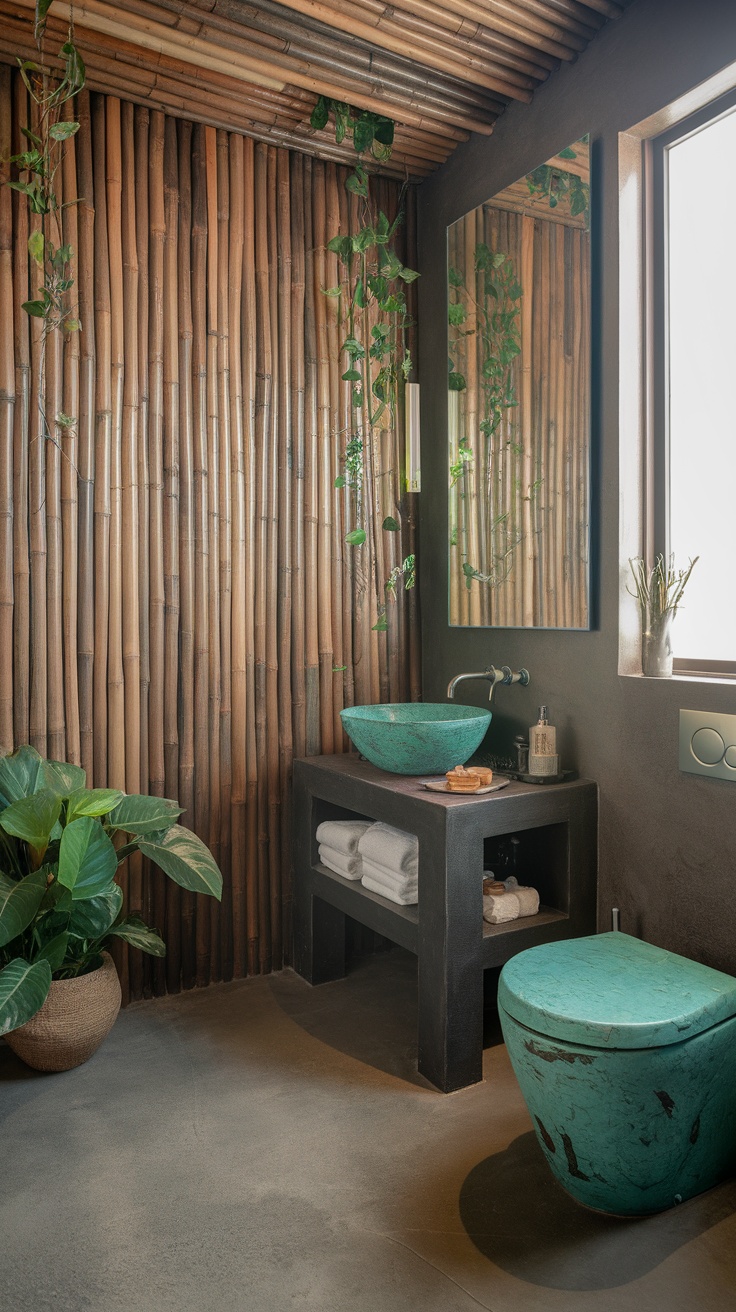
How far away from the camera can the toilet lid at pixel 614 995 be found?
1.50 metres

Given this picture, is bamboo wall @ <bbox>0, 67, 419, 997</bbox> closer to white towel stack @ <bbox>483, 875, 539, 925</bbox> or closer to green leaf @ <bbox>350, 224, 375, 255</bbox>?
green leaf @ <bbox>350, 224, 375, 255</bbox>

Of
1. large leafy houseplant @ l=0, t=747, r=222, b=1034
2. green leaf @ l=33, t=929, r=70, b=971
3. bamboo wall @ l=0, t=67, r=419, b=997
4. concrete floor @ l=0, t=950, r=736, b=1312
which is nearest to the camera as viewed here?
concrete floor @ l=0, t=950, r=736, b=1312

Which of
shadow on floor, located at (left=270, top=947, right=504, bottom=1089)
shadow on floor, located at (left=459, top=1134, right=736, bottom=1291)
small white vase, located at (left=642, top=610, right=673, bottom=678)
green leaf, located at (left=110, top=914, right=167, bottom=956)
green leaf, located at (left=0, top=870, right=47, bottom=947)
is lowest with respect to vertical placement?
shadow on floor, located at (left=459, top=1134, right=736, bottom=1291)

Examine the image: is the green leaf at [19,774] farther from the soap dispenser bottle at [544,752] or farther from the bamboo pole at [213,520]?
the soap dispenser bottle at [544,752]

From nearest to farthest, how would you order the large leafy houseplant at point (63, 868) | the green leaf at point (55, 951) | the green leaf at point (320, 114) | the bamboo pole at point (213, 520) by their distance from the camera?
the large leafy houseplant at point (63, 868) < the green leaf at point (55, 951) < the green leaf at point (320, 114) < the bamboo pole at point (213, 520)

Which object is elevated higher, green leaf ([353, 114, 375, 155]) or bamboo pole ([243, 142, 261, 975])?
green leaf ([353, 114, 375, 155])

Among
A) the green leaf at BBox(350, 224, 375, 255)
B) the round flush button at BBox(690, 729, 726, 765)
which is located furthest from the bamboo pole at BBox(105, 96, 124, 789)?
the round flush button at BBox(690, 729, 726, 765)

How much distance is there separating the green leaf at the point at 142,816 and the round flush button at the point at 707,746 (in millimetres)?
1249

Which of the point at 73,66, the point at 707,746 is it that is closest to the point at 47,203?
the point at 73,66

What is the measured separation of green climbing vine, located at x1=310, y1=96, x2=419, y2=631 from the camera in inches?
109

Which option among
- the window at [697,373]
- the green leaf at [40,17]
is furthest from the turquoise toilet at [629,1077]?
the green leaf at [40,17]

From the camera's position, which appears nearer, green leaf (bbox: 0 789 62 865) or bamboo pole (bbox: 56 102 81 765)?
green leaf (bbox: 0 789 62 865)

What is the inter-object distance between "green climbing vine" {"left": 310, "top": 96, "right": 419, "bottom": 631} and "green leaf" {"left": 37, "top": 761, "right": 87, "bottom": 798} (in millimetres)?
1113

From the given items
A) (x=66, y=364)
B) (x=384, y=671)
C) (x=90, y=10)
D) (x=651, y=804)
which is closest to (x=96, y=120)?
(x=90, y=10)
